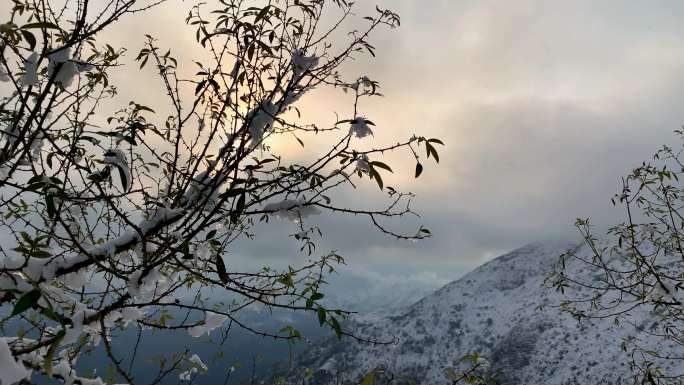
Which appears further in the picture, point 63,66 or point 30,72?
point 63,66

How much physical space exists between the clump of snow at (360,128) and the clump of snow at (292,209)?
0.69m

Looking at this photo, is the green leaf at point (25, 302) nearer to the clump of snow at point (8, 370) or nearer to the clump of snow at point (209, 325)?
the clump of snow at point (8, 370)

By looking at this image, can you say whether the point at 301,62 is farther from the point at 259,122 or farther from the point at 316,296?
the point at 316,296

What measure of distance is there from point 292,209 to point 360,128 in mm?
868

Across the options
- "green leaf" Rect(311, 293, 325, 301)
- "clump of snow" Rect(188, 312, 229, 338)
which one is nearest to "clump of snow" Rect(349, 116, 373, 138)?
"green leaf" Rect(311, 293, 325, 301)

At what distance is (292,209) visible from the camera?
3.55 m

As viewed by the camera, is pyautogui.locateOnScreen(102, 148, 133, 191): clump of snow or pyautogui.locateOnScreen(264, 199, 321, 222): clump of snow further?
pyautogui.locateOnScreen(264, 199, 321, 222): clump of snow

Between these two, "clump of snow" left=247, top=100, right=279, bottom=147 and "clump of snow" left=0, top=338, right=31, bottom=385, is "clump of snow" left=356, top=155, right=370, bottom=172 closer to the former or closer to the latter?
"clump of snow" left=247, top=100, right=279, bottom=147

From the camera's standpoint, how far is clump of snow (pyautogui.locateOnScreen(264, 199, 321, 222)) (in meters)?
3.53

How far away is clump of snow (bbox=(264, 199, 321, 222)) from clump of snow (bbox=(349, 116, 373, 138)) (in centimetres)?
69

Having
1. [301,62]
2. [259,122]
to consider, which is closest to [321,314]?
A: [259,122]

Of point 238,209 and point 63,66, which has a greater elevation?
point 63,66

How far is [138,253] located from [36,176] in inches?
37.9

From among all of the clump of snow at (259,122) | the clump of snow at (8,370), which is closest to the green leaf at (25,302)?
the clump of snow at (8,370)
